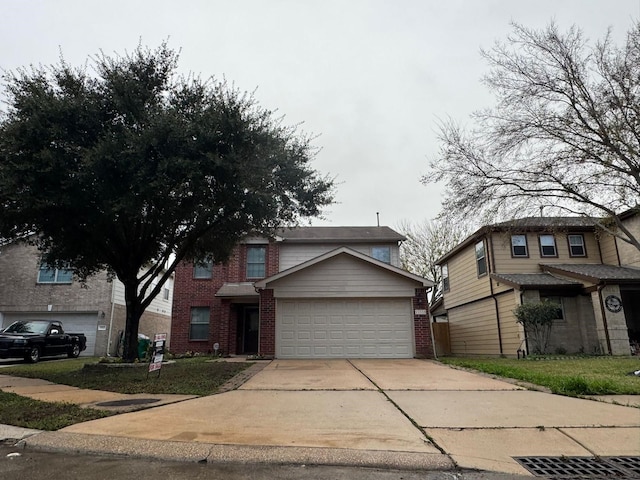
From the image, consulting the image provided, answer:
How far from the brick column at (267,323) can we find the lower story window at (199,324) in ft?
15.6

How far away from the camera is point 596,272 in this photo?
1538 centimetres

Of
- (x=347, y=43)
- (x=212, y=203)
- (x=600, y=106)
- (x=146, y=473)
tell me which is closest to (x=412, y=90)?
(x=347, y=43)

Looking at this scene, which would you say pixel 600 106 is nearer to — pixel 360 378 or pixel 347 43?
pixel 347 43

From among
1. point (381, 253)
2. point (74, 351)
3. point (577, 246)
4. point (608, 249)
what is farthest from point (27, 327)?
point (608, 249)

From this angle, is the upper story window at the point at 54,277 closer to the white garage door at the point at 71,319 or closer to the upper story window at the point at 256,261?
the white garage door at the point at 71,319

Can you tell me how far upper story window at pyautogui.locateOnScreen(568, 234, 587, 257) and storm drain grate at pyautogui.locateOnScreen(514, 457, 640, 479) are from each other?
53.5 ft

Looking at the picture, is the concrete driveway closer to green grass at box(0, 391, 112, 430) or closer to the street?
the street

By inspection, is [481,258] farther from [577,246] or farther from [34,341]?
[34,341]

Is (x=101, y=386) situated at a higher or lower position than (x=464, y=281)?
lower

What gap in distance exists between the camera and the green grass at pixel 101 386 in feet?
16.1

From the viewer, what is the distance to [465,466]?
328cm

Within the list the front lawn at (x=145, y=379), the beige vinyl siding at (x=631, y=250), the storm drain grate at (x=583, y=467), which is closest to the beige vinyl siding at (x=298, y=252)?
the front lawn at (x=145, y=379)

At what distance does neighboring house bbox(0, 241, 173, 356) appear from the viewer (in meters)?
20.2

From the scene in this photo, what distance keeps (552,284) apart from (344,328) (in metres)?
7.87
